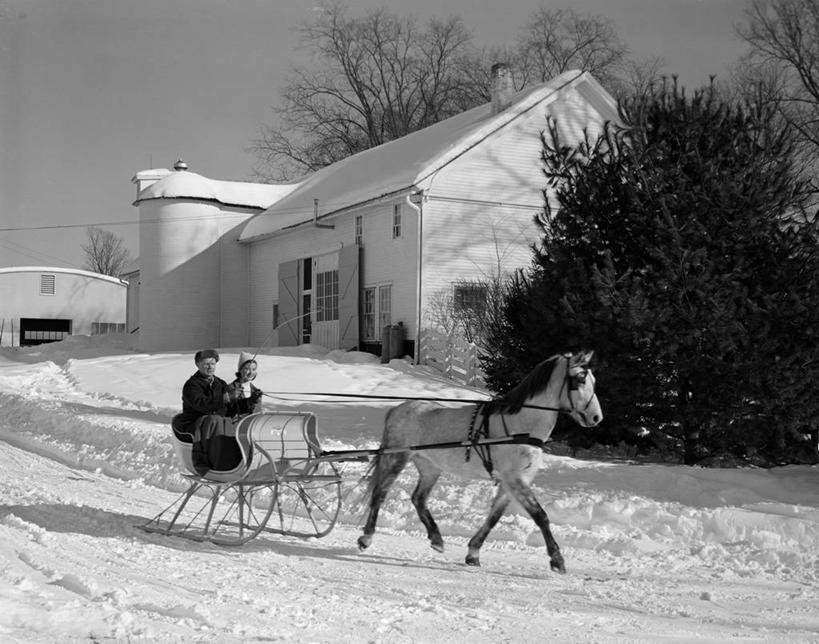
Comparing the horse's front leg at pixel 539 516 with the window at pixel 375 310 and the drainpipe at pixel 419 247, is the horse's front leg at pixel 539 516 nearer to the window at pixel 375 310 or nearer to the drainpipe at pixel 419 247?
the drainpipe at pixel 419 247

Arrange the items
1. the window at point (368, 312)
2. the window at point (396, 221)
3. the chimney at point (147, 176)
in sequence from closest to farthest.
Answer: the window at point (396, 221)
the window at point (368, 312)
the chimney at point (147, 176)

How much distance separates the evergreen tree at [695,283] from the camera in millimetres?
11148

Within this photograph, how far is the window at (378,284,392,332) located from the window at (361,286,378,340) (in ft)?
1.28

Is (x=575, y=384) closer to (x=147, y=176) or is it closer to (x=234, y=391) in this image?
(x=234, y=391)

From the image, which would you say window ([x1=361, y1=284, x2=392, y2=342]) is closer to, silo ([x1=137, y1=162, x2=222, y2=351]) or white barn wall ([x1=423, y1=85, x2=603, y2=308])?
white barn wall ([x1=423, y1=85, x2=603, y2=308])

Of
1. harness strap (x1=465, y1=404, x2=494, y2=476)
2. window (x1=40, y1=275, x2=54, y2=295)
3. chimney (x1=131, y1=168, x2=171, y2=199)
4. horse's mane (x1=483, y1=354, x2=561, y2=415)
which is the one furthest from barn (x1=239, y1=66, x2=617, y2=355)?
window (x1=40, y1=275, x2=54, y2=295)

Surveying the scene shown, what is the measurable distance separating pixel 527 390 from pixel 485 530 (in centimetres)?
116

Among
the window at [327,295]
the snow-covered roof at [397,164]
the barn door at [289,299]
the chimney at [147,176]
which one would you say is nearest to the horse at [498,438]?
the snow-covered roof at [397,164]

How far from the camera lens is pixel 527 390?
25.2ft

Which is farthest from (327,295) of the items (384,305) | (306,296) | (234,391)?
(234,391)

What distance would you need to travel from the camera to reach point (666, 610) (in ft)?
19.5

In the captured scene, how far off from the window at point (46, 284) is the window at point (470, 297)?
30.7 m

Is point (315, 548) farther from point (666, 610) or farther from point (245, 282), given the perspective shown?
point (245, 282)

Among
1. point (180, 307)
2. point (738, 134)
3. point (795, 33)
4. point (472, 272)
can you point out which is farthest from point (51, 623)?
point (795, 33)
